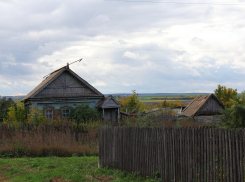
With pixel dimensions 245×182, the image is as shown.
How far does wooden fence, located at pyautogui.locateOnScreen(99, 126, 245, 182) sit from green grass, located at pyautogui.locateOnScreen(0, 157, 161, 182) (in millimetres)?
449

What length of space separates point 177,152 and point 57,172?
13.6 ft

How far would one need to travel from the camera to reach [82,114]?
22812 millimetres

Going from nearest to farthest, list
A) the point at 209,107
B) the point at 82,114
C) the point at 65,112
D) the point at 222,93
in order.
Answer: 1. the point at 82,114
2. the point at 65,112
3. the point at 209,107
4. the point at 222,93

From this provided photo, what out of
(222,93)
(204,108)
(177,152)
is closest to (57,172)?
(177,152)

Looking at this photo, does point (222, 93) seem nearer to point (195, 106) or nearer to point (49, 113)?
point (195, 106)

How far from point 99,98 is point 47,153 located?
48.6 ft

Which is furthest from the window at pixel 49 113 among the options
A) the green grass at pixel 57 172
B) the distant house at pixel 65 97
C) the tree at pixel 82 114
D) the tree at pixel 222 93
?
the tree at pixel 222 93

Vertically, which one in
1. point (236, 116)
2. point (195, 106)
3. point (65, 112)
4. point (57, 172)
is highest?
point (236, 116)

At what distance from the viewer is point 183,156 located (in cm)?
626

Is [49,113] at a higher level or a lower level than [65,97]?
lower

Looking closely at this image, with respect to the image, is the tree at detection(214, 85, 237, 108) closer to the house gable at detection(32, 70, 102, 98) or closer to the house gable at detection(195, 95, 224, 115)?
the house gable at detection(195, 95, 224, 115)

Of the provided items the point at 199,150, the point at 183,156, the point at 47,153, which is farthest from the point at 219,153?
the point at 47,153

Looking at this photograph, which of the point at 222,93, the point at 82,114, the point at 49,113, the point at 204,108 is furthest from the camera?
the point at 222,93

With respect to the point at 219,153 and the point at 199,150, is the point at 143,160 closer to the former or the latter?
the point at 199,150
